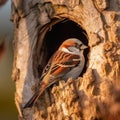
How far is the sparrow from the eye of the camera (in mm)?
2375

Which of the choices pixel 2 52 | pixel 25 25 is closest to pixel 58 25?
pixel 25 25

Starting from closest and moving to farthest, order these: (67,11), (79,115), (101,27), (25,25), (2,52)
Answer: (2,52)
(79,115)
(101,27)
(67,11)
(25,25)

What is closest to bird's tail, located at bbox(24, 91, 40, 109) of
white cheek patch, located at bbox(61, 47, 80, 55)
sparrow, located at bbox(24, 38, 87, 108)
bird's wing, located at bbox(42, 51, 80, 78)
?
sparrow, located at bbox(24, 38, 87, 108)

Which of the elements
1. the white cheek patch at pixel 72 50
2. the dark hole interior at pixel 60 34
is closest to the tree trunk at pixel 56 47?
the dark hole interior at pixel 60 34

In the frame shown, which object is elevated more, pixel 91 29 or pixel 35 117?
pixel 91 29

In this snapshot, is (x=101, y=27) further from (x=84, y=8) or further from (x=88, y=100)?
(x=88, y=100)

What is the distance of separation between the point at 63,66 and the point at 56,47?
0.41 m

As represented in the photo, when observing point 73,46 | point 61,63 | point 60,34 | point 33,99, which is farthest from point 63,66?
point 60,34

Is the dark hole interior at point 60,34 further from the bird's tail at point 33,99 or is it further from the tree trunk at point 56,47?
the bird's tail at point 33,99

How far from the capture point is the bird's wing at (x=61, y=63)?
8.11ft

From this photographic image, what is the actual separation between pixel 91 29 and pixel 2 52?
84cm

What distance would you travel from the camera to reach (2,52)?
5.31 feet

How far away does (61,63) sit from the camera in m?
2.54

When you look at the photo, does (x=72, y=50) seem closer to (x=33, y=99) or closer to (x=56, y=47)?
(x=56, y=47)
